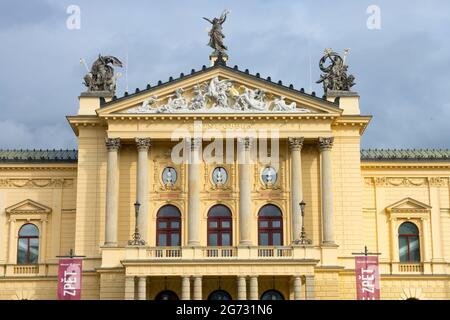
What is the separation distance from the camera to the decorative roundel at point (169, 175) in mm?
48406

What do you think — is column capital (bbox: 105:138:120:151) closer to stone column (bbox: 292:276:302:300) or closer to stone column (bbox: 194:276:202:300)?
stone column (bbox: 194:276:202:300)

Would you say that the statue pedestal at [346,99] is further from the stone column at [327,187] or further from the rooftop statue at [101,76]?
the rooftop statue at [101,76]

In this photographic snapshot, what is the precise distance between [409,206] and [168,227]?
47.8 ft

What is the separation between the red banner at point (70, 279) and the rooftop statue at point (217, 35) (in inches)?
634

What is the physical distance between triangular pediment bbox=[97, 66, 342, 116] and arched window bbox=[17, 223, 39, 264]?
29.1 feet

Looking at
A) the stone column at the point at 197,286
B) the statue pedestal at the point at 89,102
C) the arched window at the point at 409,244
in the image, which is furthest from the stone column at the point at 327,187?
the statue pedestal at the point at 89,102

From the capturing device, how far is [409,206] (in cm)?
5053

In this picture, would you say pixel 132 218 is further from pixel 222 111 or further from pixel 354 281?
pixel 354 281

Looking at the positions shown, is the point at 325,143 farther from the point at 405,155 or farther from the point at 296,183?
the point at 405,155

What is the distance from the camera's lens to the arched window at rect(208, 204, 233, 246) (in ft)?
156

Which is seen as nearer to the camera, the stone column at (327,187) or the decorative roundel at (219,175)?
the stone column at (327,187)

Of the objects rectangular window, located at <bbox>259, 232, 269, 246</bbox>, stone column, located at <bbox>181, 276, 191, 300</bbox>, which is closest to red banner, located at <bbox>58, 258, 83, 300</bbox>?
stone column, located at <bbox>181, 276, 191, 300</bbox>

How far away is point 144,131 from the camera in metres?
47.6

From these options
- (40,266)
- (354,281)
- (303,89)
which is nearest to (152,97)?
(303,89)
